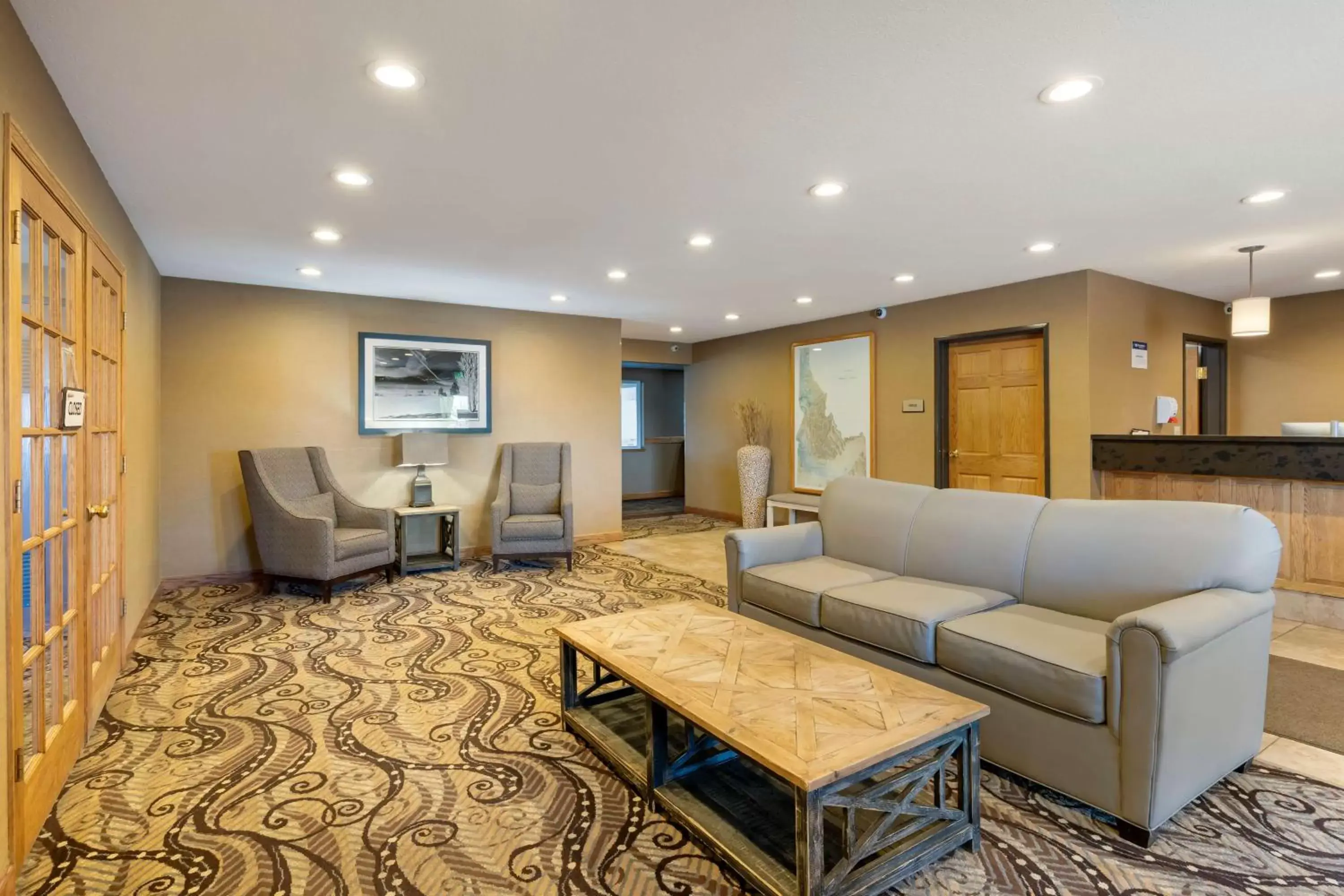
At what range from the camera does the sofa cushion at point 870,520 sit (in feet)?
11.3

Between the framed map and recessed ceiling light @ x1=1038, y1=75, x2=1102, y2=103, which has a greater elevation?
recessed ceiling light @ x1=1038, y1=75, x2=1102, y2=103

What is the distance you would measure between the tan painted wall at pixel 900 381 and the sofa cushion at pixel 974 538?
2.43 m

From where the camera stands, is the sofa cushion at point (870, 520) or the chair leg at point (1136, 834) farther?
the sofa cushion at point (870, 520)

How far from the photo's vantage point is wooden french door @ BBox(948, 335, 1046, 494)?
17.9ft

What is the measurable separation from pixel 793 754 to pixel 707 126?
2.18m

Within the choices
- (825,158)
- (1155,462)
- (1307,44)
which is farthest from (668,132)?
(1155,462)

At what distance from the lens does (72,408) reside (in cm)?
232

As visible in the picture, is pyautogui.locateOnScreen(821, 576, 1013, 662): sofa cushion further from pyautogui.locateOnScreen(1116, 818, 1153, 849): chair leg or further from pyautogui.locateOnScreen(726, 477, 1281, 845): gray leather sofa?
pyautogui.locateOnScreen(1116, 818, 1153, 849): chair leg

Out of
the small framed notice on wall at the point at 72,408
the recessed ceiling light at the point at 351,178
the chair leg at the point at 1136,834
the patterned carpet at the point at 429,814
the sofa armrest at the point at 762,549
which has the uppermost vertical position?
the recessed ceiling light at the point at 351,178

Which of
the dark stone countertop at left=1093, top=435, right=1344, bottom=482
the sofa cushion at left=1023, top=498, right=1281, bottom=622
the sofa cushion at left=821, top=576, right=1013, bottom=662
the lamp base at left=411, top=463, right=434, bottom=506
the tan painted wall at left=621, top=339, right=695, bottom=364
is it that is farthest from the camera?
the tan painted wall at left=621, top=339, right=695, bottom=364

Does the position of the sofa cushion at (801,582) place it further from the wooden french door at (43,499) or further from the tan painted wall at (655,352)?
the tan painted wall at (655,352)

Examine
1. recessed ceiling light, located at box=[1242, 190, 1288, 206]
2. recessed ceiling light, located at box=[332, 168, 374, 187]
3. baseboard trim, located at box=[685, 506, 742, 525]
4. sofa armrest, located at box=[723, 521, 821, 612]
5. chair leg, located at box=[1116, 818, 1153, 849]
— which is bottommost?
chair leg, located at box=[1116, 818, 1153, 849]

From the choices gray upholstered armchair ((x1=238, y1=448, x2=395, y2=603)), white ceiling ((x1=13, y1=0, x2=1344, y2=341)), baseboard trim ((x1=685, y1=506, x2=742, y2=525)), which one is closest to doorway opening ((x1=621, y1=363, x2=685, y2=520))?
baseboard trim ((x1=685, y1=506, x2=742, y2=525))

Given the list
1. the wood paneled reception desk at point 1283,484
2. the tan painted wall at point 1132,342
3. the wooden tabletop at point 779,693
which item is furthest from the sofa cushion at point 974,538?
the tan painted wall at point 1132,342
